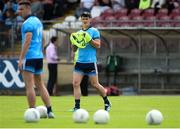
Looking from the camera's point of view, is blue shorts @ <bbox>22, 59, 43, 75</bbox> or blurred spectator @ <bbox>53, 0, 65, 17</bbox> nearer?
blue shorts @ <bbox>22, 59, 43, 75</bbox>

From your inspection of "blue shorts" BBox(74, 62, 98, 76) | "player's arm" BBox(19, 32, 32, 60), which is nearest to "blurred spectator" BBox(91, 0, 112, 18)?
"blue shorts" BBox(74, 62, 98, 76)

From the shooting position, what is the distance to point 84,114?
15500 millimetres

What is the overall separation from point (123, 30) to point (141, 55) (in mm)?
1354

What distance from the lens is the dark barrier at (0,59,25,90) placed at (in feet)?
102

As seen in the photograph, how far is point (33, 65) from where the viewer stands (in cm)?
1684

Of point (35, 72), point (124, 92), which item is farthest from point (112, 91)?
point (35, 72)

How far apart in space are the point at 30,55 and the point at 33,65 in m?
0.26

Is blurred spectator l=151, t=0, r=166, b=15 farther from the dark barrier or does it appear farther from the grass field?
the grass field

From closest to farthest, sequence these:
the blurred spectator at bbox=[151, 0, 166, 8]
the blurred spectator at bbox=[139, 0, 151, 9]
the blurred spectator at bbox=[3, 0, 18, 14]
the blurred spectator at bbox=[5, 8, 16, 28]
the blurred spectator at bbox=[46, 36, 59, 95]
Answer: the blurred spectator at bbox=[46, 36, 59, 95]
the blurred spectator at bbox=[5, 8, 16, 28]
the blurred spectator at bbox=[151, 0, 166, 8]
the blurred spectator at bbox=[139, 0, 151, 9]
the blurred spectator at bbox=[3, 0, 18, 14]

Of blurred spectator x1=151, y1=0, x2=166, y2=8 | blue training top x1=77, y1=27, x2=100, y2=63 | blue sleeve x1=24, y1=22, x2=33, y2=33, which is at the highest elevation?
blue sleeve x1=24, y1=22, x2=33, y2=33

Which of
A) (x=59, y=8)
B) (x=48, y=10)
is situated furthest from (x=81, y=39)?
(x=59, y=8)

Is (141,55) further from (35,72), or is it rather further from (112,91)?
(35,72)

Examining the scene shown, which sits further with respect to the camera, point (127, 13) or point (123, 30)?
point (127, 13)

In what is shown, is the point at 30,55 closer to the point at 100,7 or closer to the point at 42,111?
the point at 42,111
